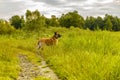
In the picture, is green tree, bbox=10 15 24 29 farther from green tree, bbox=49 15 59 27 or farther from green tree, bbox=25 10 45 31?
green tree, bbox=25 10 45 31

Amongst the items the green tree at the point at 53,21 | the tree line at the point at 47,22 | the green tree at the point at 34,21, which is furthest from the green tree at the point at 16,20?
the green tree at the point at 34,21

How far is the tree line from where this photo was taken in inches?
2362

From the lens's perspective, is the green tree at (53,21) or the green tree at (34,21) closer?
the green tree at (34,21)

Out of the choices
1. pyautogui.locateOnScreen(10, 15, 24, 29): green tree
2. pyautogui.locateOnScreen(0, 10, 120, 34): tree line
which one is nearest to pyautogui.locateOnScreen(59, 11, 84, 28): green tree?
pyautogui.locateOnScreen(0, 10, 120, 34): tree line

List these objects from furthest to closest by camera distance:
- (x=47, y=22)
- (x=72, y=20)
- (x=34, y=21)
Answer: (x=47, y=22) < (x=72, y=20) < (x=34, y=21)

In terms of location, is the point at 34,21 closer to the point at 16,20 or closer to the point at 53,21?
the point at 53,21

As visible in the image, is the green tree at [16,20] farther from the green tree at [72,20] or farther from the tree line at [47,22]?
the green tree at [72,20]

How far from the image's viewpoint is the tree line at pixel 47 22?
6000 cm

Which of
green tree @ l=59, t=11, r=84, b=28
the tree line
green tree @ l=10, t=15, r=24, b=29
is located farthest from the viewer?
green tree @ l=10, t=15, r=24, b=29

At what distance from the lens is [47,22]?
89.3 metres

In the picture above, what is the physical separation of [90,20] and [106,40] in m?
97.8

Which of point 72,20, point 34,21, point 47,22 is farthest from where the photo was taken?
point 47,22

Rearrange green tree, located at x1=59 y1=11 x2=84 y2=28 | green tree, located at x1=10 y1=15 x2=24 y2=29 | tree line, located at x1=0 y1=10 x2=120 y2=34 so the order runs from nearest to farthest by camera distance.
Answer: tree line, located at x1=0 y1=10 x2=120 y2=34
green tree, located at x1=59 y1=11 x2=84 y2=28
green tree, located at x1=10 y1=15 x2=24 y2=29

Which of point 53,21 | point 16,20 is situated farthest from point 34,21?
point 16,20
